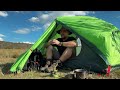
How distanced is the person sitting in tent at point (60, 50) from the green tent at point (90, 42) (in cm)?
19

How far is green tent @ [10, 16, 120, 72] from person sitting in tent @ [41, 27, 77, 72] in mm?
188

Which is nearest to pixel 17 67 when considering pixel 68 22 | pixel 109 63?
pixel 68 22

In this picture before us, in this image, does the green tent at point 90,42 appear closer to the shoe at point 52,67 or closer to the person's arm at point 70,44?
the person's arm at point 70,44

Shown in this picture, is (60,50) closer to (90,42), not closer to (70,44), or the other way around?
(70,44)

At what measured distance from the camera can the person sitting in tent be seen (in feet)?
20.2

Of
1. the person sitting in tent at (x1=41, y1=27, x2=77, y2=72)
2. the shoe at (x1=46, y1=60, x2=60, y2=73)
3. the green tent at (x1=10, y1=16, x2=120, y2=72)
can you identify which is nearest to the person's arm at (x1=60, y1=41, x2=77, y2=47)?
the person sitting in tent at (x1=41, y1=27, x2=77, y2=72)

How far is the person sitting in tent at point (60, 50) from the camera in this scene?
6.16 meters

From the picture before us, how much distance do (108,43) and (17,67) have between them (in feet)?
6.58

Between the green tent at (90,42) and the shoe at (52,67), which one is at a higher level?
the green tent at (90,42)

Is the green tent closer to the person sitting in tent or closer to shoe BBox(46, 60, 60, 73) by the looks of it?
the person sitting in tent

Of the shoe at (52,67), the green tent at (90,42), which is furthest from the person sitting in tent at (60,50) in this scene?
the green tent at (90,42)
